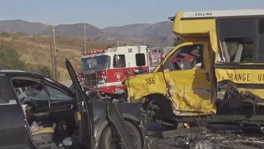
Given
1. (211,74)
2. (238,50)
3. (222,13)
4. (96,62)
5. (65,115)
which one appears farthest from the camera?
(96,62)

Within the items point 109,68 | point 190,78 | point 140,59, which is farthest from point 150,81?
point 140,59

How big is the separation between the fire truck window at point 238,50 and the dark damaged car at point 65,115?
4.12 metres

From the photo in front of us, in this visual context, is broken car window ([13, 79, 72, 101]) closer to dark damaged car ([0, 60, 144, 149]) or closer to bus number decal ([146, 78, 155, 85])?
dark damaged car ([0, 60, 144, 149])

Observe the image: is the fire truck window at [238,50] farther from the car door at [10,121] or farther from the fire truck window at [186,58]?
the car door at [10,121]

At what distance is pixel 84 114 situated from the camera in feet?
25.6

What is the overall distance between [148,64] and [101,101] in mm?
16247

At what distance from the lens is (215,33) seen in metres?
12.3

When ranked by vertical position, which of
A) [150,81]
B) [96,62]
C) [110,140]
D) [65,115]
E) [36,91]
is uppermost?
[96,62]

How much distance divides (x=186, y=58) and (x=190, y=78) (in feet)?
1.68

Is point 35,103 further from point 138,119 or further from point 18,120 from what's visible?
point 138,119

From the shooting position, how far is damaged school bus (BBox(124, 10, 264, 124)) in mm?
11984

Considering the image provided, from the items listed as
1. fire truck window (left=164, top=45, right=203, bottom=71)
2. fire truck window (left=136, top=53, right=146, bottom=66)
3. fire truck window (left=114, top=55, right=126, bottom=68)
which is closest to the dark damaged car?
fire truck window (left=164, top=45, right=203, bottom=71)

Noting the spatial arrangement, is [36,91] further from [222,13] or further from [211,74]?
[222,13]

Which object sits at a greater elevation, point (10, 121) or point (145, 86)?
point (145, 86)
